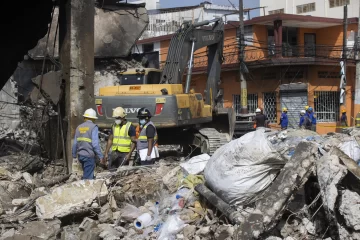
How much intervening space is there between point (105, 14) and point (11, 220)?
42.0ft

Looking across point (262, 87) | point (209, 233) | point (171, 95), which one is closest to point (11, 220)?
point (209, 233)

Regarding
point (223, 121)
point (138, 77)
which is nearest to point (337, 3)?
point (223, 121)

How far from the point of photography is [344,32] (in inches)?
1035

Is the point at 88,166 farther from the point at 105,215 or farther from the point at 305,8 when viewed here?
the point at 305,8

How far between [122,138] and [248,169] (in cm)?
377

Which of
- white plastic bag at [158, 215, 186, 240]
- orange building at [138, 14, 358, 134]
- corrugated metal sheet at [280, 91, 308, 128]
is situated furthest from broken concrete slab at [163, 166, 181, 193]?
corrugated metal sheet at [280, 91, 308, 128]

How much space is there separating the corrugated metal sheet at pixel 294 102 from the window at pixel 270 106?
60 cm

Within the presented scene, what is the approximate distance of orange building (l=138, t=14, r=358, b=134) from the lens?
26.3 meters

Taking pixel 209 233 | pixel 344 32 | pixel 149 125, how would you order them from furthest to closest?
pixel 344 32
pixel 149 125
pixel 209 233

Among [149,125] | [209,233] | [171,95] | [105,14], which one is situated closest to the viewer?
[209,233]

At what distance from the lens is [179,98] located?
11.5 meters

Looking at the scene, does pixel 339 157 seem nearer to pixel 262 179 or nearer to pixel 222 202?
pixel 262 179

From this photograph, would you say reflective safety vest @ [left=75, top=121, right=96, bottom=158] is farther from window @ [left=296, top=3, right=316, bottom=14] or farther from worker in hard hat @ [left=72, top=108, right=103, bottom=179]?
window @ [left=296, top=3, right=316, bottom=14]

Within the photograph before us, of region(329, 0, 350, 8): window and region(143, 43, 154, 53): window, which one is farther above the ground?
region(329, 0, 350, 8): window
